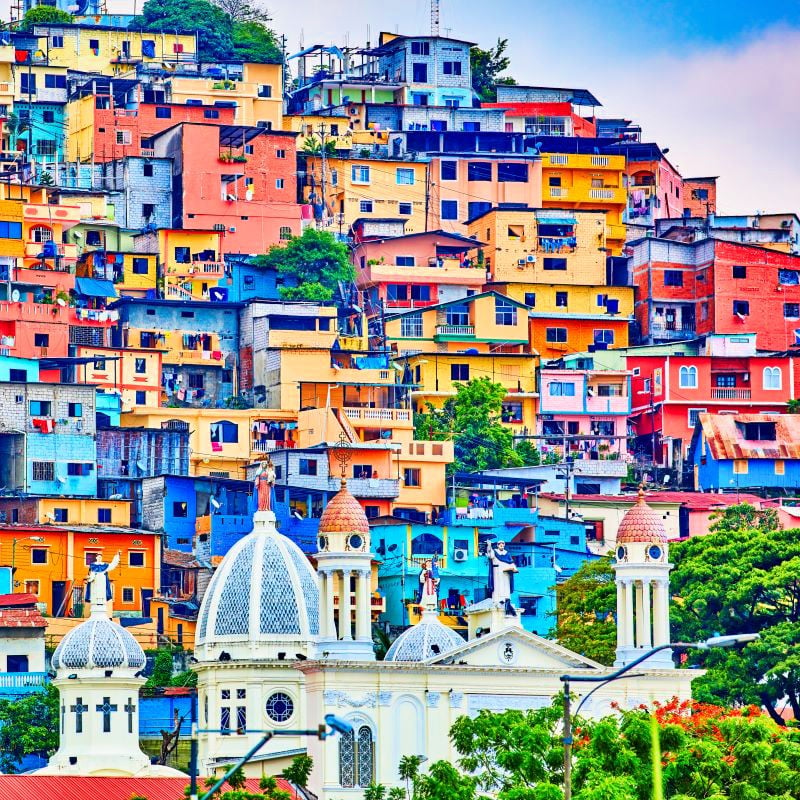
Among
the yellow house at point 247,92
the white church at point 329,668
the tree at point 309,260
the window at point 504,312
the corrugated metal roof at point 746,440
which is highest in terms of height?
the yellow house at point 247,92

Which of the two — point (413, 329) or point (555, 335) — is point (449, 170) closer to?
point (555, 335)

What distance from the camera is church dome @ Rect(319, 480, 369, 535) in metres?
73.2

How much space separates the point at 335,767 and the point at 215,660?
6530 mm

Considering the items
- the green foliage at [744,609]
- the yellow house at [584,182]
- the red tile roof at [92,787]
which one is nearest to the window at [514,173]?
the yellow house at [584,182]

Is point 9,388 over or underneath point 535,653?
over

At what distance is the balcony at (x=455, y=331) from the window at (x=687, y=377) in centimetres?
930

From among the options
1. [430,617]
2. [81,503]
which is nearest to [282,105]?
[81,503]

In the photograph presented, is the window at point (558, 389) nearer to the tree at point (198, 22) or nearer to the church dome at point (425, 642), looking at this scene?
the tree at point (198, 22)

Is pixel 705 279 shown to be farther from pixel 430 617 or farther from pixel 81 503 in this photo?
pixel 430 617

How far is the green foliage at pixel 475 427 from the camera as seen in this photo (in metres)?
109

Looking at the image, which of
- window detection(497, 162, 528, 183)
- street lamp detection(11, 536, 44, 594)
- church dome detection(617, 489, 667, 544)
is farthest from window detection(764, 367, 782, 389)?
church dome detection(617, 489, 667, 544)

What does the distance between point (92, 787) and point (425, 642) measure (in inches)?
490

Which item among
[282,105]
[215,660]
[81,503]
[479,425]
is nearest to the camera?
[215,660]

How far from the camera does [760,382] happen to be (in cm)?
11619
